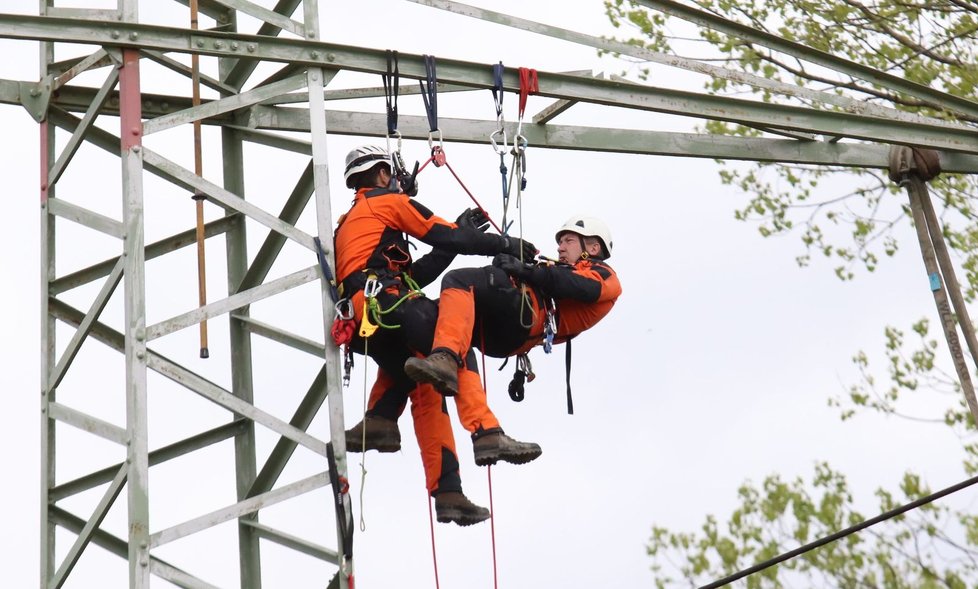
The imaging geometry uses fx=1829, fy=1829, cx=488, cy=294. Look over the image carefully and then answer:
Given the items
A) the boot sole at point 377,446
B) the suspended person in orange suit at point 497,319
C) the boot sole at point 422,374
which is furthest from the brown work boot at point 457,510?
the boot sole at point 422,374

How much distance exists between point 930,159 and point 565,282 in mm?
2683

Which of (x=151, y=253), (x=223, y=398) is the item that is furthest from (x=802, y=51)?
(x=223, y=398)

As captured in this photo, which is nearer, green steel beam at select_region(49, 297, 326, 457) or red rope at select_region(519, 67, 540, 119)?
green steel beam at select_region(49, 297, 326, 457)

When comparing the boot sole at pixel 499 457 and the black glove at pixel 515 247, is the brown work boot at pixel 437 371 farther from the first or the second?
the black glove at pixel 515 247

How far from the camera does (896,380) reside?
547 inches

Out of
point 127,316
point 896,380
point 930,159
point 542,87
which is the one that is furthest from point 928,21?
point 127,316

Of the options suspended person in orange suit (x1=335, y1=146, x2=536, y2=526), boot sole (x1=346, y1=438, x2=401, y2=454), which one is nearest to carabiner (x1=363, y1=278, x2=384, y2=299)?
suspended person in orange suit (x1=335, y1=146, x2=536, y2=526)

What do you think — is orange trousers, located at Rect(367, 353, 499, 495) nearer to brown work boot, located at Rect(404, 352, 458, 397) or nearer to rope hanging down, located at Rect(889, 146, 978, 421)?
brown work boot, located at Rect(404, 352, 458, 397)

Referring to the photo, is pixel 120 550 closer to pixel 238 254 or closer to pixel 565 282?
pixel 238 254

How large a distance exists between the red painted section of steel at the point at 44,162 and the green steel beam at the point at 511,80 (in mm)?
867

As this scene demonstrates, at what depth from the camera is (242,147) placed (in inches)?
369

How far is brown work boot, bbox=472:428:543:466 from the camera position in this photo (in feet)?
26.6

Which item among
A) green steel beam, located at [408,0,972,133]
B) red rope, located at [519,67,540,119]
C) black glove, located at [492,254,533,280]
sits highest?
green steel beam, located at [408,0,972,133]

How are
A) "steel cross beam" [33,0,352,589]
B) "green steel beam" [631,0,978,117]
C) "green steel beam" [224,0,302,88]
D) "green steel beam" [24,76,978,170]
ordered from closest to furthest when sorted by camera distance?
"steel cross beam" [33,0,352,589], "green steel beam" [24,76,978,170], "green steel beam" [224,0,302,88], "green steel beam" [631,0,978,117]
